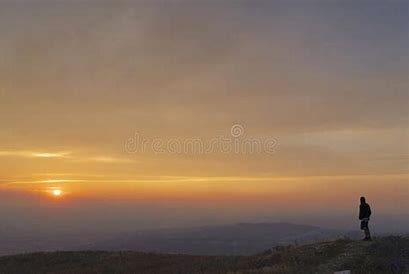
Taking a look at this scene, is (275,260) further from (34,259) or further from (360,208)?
(34,259)

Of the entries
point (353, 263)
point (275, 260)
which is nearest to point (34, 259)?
point (275, 260)

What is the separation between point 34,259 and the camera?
37562 mm

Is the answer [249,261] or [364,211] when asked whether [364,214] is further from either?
[249,261]

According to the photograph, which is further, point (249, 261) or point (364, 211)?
point (249, 261)

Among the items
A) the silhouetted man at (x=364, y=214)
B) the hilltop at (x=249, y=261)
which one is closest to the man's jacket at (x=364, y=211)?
the silhouetted man at (x=364, y=214)

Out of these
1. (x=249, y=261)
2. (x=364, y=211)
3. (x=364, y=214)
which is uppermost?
(x=364, y=211)

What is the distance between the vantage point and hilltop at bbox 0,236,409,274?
24.5m

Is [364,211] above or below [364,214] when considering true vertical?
above

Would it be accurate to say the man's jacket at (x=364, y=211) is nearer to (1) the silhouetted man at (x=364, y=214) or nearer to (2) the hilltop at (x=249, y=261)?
(1) the silhouetted man at (x=364, y=214)

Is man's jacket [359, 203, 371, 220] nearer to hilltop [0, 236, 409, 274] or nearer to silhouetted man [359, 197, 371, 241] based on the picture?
silhouetted man [359, 197, 371, 241]

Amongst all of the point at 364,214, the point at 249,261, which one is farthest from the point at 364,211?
the point at 249,261

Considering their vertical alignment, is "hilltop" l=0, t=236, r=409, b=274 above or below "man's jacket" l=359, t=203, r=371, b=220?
below

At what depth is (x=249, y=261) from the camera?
29406 millimetres

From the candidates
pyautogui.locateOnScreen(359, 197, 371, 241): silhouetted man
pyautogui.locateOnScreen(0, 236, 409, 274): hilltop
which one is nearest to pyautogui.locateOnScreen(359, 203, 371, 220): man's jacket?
pyautogui.locateOnScreen(359, 197, 371, 241): silhouetted man
